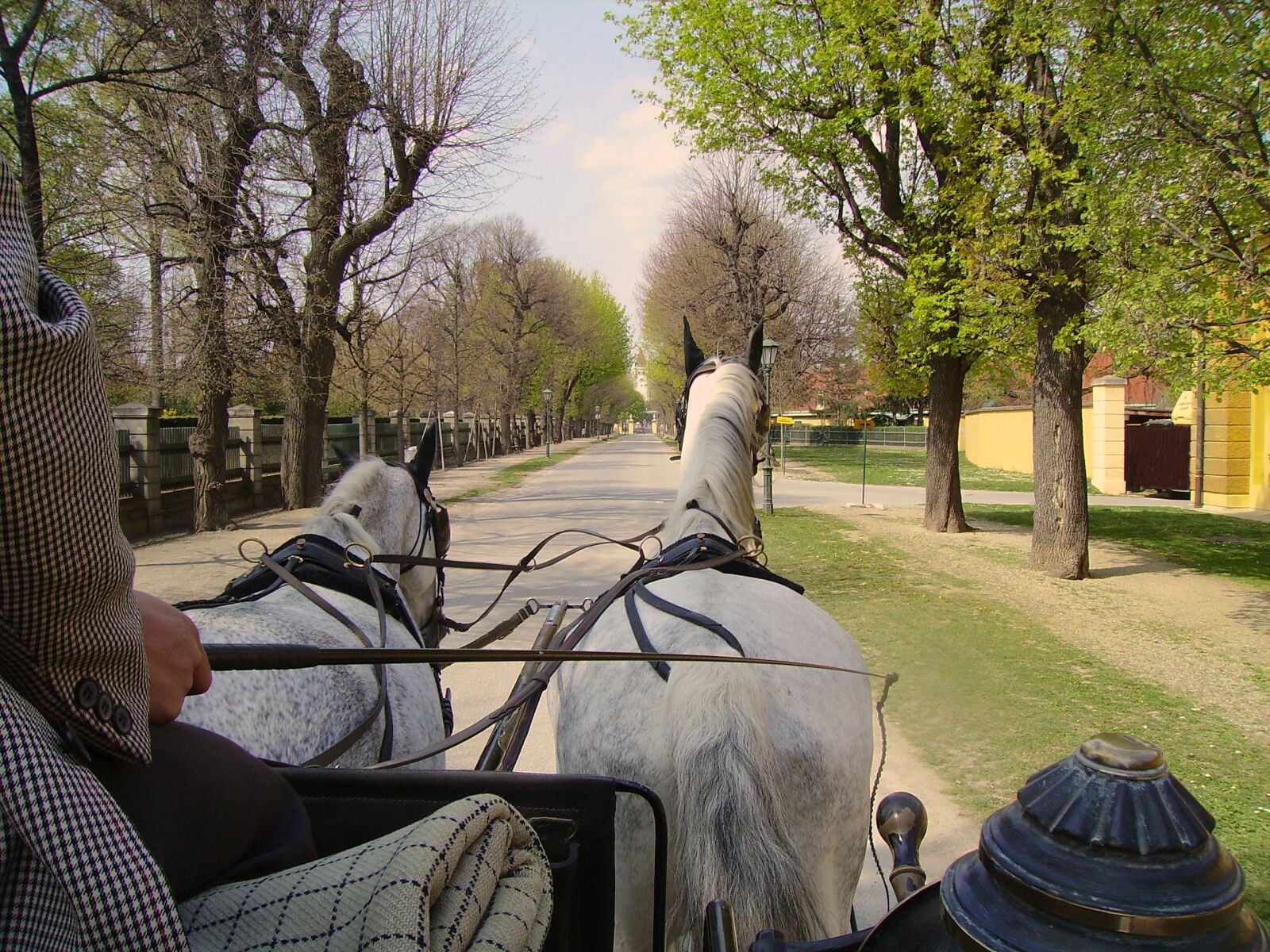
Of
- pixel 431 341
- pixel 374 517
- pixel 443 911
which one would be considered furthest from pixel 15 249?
pixel 431 341

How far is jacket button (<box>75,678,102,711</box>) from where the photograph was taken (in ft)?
2.77

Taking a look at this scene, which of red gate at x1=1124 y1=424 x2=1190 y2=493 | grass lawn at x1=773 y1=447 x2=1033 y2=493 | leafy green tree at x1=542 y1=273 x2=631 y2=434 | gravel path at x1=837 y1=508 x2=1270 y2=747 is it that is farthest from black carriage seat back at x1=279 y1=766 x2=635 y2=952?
leafy green tree at x1=542 y1=273 x2=631 y2=434

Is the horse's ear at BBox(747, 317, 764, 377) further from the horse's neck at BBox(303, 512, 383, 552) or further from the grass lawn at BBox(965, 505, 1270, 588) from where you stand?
the grass lawn at BBox(965, 505, 1270, 588)

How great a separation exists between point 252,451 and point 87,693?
18.9m

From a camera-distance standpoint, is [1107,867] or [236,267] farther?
[236,267]

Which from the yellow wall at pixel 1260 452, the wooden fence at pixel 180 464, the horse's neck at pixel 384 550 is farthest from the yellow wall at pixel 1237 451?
the horse's neck at pixel 384 550

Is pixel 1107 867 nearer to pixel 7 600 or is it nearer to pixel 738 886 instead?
pixel 7 600

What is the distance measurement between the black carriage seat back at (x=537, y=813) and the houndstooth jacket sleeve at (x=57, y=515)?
19.8 inches

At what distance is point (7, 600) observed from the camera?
2.54 ft

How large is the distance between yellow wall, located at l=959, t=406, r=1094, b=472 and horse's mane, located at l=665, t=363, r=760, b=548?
29.9 meters

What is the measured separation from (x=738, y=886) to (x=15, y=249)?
1879 mm

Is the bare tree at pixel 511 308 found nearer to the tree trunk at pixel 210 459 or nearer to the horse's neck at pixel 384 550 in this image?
the tree trunk at pixel 210 459

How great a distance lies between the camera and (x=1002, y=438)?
33719 mm

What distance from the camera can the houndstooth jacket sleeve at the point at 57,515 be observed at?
2.47ft
